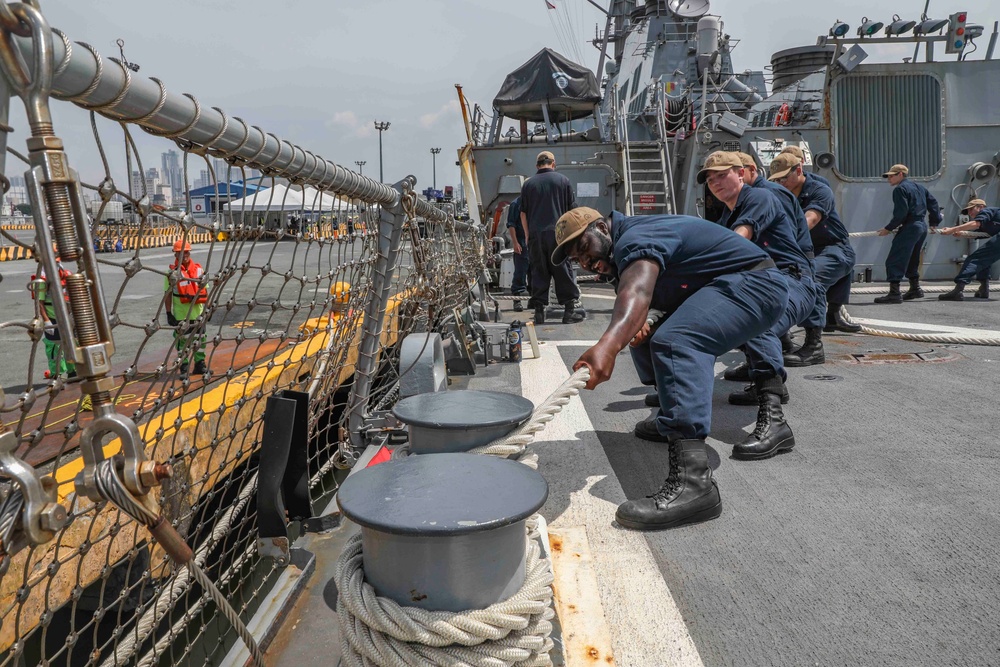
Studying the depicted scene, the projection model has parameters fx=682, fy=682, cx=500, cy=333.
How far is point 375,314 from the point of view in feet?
9.02

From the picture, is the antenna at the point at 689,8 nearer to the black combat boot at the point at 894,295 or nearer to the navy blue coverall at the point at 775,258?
the black combat boot at the point at 894,295

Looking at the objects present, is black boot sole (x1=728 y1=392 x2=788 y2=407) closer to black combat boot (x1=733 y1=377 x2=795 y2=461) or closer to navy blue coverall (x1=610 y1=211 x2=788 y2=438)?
black combat boot (x1=733 y1=377 x2=795 y2=461)

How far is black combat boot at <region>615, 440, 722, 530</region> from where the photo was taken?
238 centimetres

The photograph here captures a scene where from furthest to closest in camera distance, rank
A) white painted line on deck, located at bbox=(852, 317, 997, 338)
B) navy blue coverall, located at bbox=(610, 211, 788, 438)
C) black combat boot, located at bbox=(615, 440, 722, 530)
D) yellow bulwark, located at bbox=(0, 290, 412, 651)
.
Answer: white painted line on deck, located at bbox=(852, 317, 997, 338), navy blue coverall, located at bbox=(610, 211, 788, 438), black combat boot, located at bbox=(615, 440, 722, 530), yellow bulwark, located at bbox=(0, 290, 412, 651)

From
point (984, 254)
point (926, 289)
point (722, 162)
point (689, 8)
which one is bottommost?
point (926, 289)

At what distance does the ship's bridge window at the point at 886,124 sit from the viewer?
9.77m

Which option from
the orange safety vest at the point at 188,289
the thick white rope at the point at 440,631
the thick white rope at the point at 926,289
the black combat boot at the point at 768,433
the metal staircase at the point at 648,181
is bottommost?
the thick white rope at the point at 926,289

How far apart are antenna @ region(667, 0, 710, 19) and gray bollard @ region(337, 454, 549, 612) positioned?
14.7m

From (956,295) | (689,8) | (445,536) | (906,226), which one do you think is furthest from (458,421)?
(689,8)

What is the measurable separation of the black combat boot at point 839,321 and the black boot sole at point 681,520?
424 cm

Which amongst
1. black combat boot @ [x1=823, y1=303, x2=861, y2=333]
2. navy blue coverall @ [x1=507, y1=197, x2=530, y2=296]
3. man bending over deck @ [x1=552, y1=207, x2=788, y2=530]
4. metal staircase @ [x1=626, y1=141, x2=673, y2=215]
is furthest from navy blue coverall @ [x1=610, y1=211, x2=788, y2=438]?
metal staircase @ [x1=626, y1=141, x2=673, y2=215]

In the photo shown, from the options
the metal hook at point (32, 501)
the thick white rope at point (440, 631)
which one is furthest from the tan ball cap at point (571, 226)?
the metal hook at point (32, 501)

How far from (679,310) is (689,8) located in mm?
13385

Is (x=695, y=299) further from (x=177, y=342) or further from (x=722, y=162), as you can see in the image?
(x=177, y=342)
